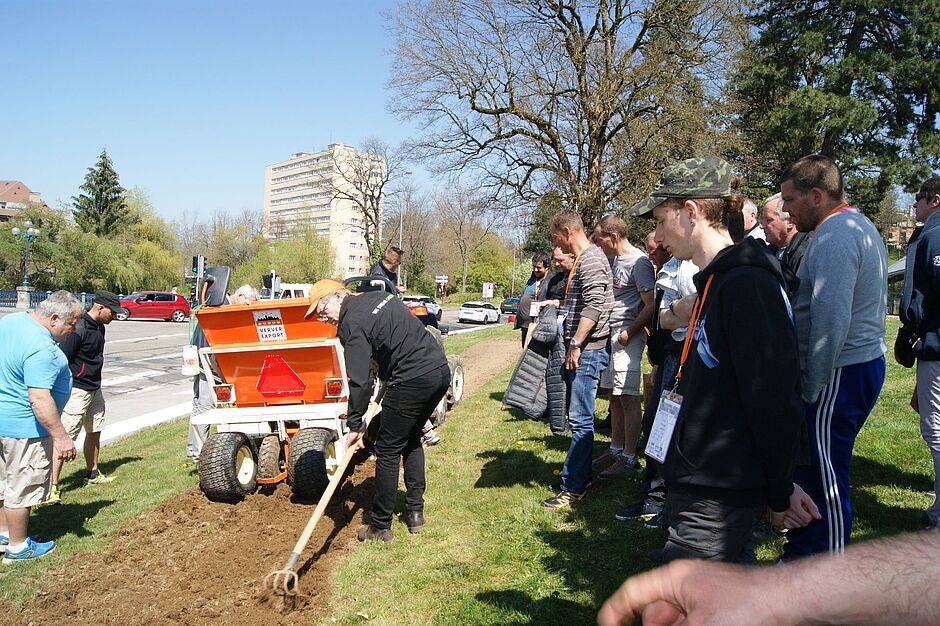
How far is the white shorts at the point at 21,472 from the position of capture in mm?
4609

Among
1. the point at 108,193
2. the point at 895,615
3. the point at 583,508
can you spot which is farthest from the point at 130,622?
the point at 108,193

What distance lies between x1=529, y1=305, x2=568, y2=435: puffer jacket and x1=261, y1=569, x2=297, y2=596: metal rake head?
96.6 inches

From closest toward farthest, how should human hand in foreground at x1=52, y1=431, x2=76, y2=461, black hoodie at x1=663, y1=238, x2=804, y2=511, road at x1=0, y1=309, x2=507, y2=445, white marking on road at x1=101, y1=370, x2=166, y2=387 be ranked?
black hoodie at x1=663, y1=238, x2=804, y2=511
human hand in foreground at x1=52, y1=431, x2=76, y2=461
road at x1=0, y1=309, x2=507, y2=445
white marking on road at x1=101, y1=370, x2=166, y2=387

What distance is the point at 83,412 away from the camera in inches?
256

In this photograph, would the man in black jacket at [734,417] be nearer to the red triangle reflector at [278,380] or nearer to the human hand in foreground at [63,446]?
the human hand in foreground at [63,446]

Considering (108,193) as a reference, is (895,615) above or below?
below

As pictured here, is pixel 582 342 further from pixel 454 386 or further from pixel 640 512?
pixel 454 386

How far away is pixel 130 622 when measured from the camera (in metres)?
3.74

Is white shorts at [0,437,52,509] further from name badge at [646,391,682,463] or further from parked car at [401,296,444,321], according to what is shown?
parked car at [401,296,444,321]

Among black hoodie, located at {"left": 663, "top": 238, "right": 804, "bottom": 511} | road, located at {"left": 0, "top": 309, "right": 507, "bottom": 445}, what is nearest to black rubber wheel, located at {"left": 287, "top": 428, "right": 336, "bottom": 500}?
black hoodie, located at {"left": 663, "top": 238, "right": 804, "bottom": 511}

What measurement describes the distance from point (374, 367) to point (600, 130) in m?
14.4

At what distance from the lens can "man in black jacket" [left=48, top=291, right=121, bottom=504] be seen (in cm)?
638

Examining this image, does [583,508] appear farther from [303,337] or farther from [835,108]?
[835,108]

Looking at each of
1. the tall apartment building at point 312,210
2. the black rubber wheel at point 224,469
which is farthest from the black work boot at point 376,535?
the tall apartment building at point 312,210
